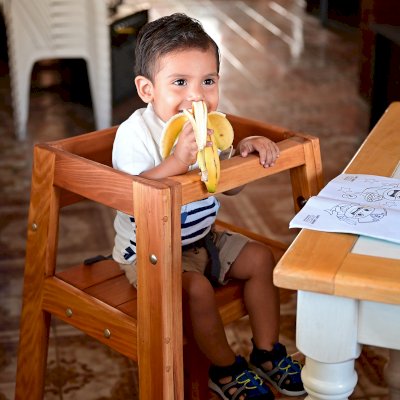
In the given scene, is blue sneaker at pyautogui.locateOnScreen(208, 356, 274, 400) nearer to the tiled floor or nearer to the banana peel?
the tiled floor

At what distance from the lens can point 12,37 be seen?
386 cm

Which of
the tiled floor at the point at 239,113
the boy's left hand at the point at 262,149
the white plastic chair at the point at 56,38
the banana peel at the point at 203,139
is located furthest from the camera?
the white plastic chair at the point at 56,38

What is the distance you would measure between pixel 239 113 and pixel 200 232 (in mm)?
2468

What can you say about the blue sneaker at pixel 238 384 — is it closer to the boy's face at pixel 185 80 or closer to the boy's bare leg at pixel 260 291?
the boy's bare leg at pixel 260 291

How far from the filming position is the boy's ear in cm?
182

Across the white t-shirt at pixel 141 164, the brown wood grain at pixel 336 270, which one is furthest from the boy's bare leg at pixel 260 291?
the brown wood grain at pixel 336 270

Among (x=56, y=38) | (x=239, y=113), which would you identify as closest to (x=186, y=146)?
(x=56, y=38)

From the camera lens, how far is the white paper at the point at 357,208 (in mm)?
1287

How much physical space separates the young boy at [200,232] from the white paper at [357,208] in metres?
0.26

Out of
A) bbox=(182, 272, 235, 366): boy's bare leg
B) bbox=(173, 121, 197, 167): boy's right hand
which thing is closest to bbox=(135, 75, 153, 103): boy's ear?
bbox=(173, 121, 197, 167): boy's right hand

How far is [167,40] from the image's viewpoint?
176 centimetres

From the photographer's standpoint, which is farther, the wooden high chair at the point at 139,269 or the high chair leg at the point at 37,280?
the high chair leg at the point at 37,280

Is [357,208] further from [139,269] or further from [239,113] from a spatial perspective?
[239,113]

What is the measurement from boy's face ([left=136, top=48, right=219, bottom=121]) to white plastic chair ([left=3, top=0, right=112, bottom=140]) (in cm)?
210
